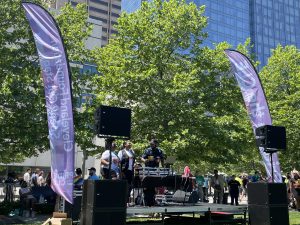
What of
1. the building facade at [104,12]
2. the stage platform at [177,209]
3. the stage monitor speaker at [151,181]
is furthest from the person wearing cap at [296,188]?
the building facade at [104,12]

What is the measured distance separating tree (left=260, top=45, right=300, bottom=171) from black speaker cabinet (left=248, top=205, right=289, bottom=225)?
14.9 m

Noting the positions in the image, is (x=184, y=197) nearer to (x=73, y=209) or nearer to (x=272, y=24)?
(x=73, y=209)

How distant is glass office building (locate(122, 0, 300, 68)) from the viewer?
98375 mm

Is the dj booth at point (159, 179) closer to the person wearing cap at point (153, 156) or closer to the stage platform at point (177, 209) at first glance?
the person wearing cap at point (153, 156)

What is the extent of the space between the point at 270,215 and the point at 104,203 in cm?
457

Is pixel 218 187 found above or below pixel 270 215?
above

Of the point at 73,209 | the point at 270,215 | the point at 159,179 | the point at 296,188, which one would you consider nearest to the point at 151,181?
the point at 159,179

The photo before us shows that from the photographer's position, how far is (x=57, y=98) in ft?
36.0

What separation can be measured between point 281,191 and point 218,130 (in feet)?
28.7

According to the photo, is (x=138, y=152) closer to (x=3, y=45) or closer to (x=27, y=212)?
(x=27, y=212)

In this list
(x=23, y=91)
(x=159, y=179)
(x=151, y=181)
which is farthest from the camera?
(x=23, y=91)

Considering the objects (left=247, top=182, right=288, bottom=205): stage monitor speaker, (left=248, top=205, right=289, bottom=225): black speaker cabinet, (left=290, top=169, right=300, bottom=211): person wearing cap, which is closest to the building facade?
(left=290, top=169, right=300, bottom=211): person wearing cap

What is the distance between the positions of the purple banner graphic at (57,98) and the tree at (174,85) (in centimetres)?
793

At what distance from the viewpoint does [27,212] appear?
15.4m
